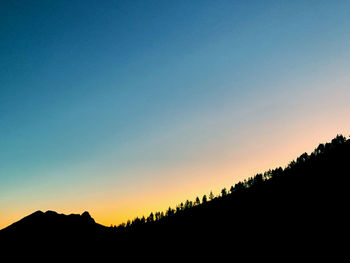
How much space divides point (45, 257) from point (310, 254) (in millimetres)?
81963

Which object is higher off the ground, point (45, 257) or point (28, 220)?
point (28, 220)

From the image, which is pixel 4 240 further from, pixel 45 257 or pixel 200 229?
pixel 200 229

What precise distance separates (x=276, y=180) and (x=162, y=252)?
84.7 metres

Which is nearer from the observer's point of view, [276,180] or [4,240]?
[4,240]

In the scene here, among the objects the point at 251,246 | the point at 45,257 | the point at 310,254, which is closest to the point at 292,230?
the point at 251,246

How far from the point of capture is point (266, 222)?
86.4 m

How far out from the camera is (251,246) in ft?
229

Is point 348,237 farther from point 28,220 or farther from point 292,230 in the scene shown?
point 28,220

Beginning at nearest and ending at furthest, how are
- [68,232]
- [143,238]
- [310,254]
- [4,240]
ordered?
1. [310,254]
2. [4,240]
3. [68,232]
4. [143,238]

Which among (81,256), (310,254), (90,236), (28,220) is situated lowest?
(310,254)

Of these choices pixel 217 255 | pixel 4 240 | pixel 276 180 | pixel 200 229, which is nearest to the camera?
pixel 217 255

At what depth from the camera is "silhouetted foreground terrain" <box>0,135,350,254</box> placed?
70500 mm

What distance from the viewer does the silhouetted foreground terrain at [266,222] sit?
231 ft

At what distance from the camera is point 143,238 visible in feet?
387
